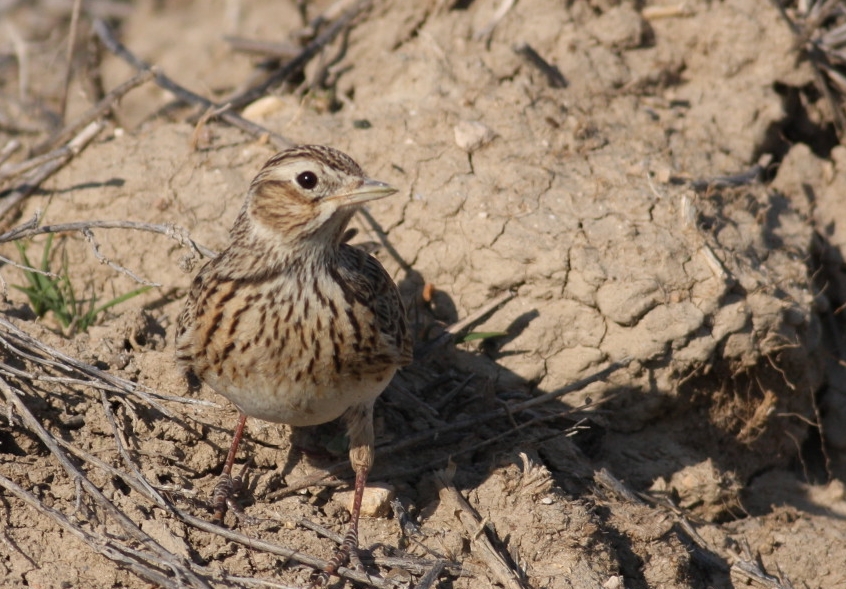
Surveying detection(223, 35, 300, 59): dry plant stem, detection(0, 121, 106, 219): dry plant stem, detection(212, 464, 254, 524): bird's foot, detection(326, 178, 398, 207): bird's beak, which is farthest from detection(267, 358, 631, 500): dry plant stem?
detection(223, 35, 300, 59): dry plant stem

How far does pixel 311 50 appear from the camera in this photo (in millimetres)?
7078

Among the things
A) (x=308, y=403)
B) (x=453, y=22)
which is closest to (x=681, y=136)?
(x=453, y=22)

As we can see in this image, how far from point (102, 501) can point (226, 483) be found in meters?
0.67

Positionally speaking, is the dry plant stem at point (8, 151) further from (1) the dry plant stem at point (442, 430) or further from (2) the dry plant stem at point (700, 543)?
(2) the dry plant stem at point (700, 543)

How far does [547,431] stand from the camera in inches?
218

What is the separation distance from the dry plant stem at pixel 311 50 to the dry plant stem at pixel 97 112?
3.12 feet

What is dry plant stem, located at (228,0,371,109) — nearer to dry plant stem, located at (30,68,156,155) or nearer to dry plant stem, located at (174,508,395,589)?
dry plant stem, located at (30,68,156,155)

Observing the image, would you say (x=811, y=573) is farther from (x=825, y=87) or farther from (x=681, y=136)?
(x=825, y=87)

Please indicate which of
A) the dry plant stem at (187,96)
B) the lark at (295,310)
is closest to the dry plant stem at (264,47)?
the dry plant stem at (187,96)

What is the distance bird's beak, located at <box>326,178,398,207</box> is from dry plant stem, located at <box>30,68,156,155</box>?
2546 millimetres

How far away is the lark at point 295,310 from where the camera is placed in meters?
4.31

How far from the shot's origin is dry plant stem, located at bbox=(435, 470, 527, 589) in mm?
4527

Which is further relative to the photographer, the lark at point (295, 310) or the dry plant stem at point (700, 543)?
the dry plant stem at point (700, 543)

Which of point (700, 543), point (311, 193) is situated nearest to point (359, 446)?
point (311, 193)
